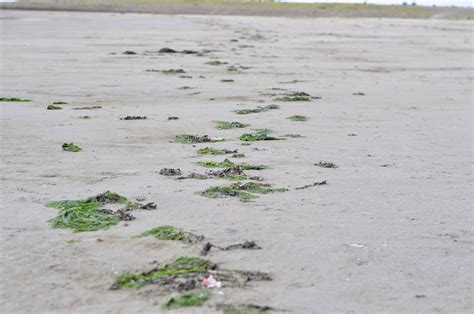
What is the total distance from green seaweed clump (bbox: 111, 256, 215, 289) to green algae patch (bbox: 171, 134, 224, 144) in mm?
2866

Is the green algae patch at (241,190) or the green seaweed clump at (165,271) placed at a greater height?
the green seaweed clump at (165,271)

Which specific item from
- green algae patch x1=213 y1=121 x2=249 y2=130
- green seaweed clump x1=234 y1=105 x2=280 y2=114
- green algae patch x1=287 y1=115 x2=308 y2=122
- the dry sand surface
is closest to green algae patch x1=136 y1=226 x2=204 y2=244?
the dry sand surface

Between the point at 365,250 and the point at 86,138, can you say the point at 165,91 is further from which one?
the point at 365,250

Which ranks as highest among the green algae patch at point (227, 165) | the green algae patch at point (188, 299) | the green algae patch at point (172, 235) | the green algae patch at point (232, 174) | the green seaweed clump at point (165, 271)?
the green algae patch at point (188, 299)

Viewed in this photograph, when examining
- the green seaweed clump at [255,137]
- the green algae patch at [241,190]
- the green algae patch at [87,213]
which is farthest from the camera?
the green seaweed clump at [255,137]

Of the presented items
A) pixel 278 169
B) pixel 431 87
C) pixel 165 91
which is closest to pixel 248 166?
Result: pixel 278 169

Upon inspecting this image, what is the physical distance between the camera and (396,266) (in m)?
3.40

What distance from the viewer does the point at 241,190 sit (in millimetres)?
4574

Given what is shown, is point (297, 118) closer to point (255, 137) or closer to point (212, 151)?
point (255, 137)

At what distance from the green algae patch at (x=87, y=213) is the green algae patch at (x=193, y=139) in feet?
6.22

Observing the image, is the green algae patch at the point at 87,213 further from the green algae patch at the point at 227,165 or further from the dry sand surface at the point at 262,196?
the green algae patch at the point at 227,165

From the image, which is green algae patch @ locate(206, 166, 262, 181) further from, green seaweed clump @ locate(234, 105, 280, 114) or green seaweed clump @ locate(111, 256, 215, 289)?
green seaweed clump @ locate(234, 105, 280, 114)

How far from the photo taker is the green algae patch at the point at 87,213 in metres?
3.81

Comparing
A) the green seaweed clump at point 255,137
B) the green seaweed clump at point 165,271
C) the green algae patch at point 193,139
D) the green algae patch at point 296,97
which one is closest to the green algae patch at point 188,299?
the green seaweed clump at point 165,271
